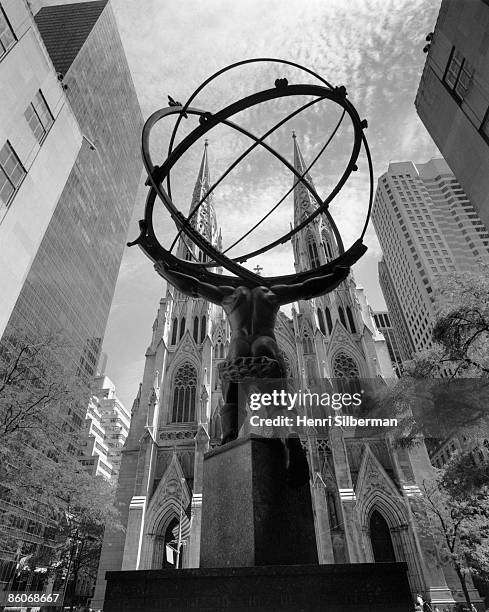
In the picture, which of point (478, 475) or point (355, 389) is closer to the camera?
point (355, 389)

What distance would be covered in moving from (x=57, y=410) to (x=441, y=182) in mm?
91829

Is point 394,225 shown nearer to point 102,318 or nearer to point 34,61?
point 102,318

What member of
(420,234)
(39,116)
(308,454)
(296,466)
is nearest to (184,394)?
(308,454)

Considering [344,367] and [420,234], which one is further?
[420,234]

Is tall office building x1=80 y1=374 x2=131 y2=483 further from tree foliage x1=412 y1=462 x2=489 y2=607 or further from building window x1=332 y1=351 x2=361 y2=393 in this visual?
tree foliage x1=412 y1=462 x2=489 y2=607

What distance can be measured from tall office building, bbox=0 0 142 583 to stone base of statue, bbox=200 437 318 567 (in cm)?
1121

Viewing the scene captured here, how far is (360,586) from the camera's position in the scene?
3297 millimetres

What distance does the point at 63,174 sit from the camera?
20031mm

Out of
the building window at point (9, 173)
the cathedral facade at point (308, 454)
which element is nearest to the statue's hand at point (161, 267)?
the building window at point (9, 173)

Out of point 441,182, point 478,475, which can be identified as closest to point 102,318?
point 478,475

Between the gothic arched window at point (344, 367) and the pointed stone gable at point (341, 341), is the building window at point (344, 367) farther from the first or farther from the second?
the pointed stone gable at point (341, 341)

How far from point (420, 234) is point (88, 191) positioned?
59.5 meters

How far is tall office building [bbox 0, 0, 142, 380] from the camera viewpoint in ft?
159

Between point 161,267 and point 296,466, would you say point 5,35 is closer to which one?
point 161,267
